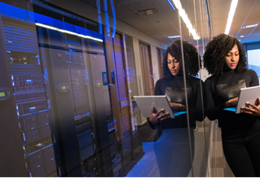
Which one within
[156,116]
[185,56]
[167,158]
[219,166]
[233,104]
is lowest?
[219,166]

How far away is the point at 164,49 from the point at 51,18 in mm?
577

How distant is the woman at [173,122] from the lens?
75 cm

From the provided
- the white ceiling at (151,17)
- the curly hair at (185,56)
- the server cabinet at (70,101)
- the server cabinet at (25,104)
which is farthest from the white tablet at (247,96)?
the server cabinet at (25,104)

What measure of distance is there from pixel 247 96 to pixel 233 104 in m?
0.13

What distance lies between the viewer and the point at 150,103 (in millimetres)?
697

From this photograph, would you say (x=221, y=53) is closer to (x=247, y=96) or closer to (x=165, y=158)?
(x=247, y=96)

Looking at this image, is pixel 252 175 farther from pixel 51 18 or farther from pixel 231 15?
pixel 231 15

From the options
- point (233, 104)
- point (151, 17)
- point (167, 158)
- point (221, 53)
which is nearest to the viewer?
point (151, 17)

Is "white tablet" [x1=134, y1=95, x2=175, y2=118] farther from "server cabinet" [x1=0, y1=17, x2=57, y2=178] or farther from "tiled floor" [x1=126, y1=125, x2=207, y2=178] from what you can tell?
"server cabinet" [x1=0, y1=17, x2=57, y2=178]

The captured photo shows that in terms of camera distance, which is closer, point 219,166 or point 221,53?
point 221,53

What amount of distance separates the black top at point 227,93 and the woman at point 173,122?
504 millimetres

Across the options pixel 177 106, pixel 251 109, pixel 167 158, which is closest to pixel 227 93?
pixel 251 109

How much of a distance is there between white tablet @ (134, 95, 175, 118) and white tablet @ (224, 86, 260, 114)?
684 mm

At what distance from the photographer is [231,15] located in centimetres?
634
